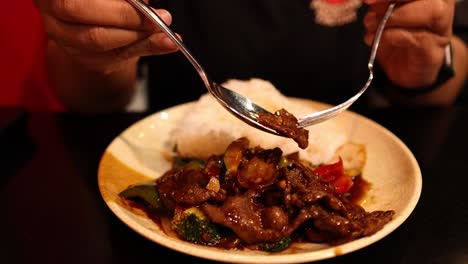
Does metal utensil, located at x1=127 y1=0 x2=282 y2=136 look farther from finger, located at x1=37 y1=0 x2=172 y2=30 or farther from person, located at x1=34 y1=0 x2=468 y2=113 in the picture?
person, located at x1=34 y1=0 x2=468 y2=113

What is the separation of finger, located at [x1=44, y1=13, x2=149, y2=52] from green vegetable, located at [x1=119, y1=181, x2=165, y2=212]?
569mm

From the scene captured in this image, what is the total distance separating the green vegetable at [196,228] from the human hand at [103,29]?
2.11 ft

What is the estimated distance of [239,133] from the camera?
205 centimetres

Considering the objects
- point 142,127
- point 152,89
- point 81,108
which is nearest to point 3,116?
point 81,108

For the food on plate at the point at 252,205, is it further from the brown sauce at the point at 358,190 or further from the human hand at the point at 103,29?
the human hand at the point at 103,29

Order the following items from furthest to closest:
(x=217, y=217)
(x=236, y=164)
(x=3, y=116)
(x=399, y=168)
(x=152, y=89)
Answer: (x=152, y=89), (x=3, y=116), (x=399, y=168), (x=236, y=164), (x=217, y=217)

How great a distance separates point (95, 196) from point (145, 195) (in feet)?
1.07

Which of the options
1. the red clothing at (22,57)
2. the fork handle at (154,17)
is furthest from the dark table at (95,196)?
the red clothing at (22,57)

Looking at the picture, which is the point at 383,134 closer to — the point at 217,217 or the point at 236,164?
the point at 236,164

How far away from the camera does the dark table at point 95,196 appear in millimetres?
1493

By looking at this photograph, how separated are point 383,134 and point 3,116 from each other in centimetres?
207

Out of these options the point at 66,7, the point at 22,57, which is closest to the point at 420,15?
the point at 66,7

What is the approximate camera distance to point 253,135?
205 centimetres

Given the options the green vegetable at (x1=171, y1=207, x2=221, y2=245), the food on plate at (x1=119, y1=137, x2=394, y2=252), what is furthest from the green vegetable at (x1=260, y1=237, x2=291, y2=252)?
the green vegetable at (x1=171, y1=207, x2=221, y2=245)
